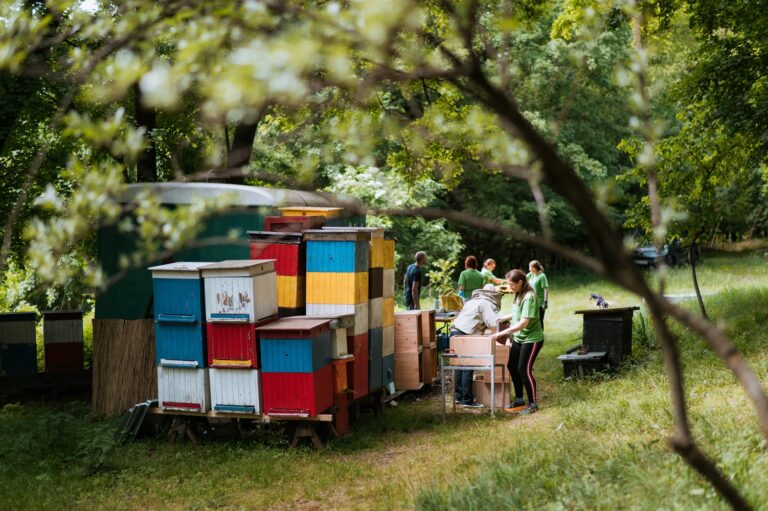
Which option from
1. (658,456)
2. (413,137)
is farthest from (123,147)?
(658,456)

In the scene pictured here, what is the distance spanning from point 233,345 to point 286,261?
1306mm

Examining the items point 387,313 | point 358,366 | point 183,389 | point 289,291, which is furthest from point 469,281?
point 183,389

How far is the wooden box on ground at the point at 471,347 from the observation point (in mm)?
10688

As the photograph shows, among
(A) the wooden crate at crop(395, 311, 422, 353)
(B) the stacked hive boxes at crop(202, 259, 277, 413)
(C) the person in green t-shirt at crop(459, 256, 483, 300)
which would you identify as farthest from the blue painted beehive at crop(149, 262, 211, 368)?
(C) the person in green t-shirt at crop(459, 256, 483, 300)

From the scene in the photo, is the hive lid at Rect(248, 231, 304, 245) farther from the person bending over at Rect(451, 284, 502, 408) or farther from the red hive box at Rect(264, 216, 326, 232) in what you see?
the person bending over at Rect(451, 284, 502, 408)

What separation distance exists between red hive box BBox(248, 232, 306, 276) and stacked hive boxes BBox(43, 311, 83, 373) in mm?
5080

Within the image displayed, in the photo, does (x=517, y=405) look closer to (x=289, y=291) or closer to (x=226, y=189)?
(x=289, y=291)

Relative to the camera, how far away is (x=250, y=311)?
9.05 m

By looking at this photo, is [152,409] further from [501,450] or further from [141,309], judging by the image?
[501,450]

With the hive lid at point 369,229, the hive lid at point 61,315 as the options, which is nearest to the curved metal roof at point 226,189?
the hive lid at point 369,229

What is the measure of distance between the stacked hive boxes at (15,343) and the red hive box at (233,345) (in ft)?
18.4

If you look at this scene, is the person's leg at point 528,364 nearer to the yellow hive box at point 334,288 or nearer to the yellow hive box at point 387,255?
the yellow hive box at point 387,255

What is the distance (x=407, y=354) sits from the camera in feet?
38.8

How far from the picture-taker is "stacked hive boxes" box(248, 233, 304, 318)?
9.84m
